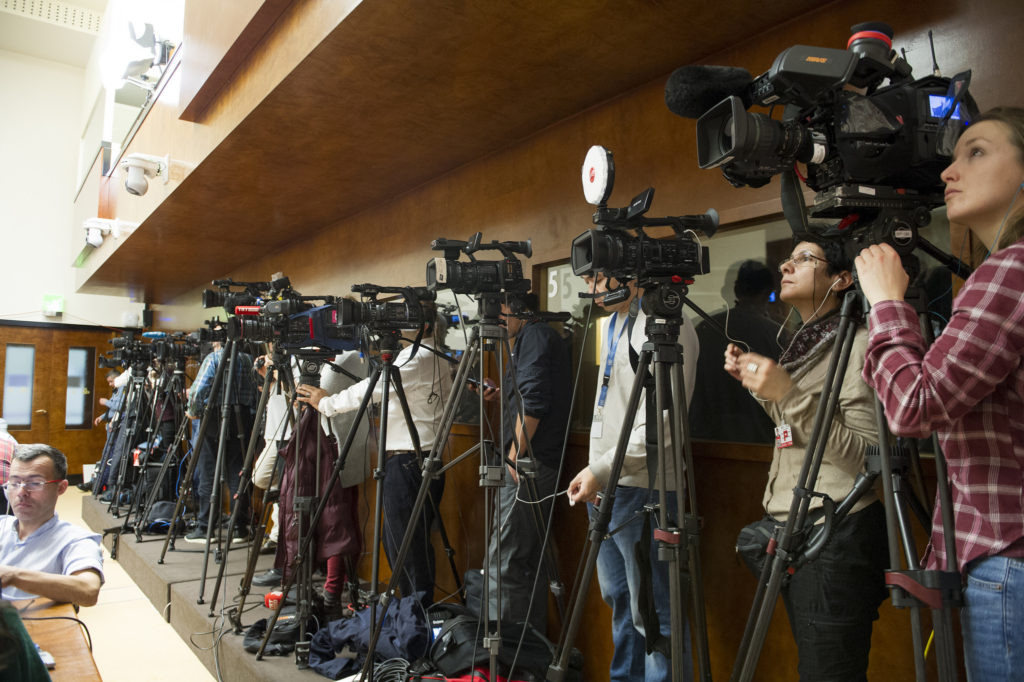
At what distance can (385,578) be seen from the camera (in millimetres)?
3873

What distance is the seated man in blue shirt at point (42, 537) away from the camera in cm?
214

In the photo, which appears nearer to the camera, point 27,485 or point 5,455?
point 27,485

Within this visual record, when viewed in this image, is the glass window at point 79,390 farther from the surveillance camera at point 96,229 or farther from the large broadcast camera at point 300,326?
the large broadcast camera at point 300,326

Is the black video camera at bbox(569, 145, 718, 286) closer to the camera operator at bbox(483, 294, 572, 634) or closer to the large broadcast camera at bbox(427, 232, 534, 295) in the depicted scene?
the large broadcast camera at bbox(427, 232, 534, 295)

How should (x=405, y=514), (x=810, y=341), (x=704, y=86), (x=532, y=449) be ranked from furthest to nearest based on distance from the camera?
(x=405, y=514), (x=532, y=449), (x=810, y=341), (x=704, y=86)

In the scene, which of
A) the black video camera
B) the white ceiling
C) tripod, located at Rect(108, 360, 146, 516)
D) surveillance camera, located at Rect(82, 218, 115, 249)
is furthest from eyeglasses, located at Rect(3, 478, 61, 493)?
the white ceiling

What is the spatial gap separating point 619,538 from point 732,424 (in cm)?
55

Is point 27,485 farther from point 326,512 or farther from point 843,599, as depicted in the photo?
point 843,599

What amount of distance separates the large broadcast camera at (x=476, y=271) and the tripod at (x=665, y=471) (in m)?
0.69

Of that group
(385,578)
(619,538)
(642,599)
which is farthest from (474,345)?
(385,578)

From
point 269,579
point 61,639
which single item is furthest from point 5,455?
point 61,639

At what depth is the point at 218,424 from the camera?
4.92 meters

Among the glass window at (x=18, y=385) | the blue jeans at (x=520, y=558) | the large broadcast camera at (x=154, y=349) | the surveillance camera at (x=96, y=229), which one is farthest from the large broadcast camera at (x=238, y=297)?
the glass window at (x=18, y=385)

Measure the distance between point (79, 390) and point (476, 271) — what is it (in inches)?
389
